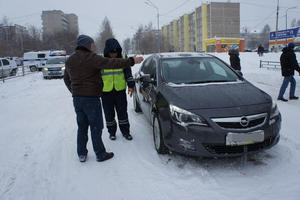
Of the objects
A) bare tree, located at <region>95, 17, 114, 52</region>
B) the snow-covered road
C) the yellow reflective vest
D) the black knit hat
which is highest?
bare tree, located at <region>95, 17, 114, 52</region>

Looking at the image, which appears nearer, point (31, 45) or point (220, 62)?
point (220, 62)

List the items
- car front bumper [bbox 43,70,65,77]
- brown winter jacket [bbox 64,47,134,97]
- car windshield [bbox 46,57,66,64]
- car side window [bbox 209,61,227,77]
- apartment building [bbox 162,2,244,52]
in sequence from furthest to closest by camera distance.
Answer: apartment building [bbox 162,2,244,52]
car windshield [bbox 46,57,66,64]
car front bumper [bbox 43,70,65,77]
car side window [bbox 209,61,227,77]
brown winter jacket [bbox 64,47,134,97]

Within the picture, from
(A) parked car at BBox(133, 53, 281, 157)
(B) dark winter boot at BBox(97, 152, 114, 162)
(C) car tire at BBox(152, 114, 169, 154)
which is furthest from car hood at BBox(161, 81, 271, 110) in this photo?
(B) dark winter boot at BBox(97, 152, 114, 162)

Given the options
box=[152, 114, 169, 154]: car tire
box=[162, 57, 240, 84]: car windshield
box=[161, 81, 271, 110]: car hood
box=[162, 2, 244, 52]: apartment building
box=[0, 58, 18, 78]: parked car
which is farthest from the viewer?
box=[162, 2, 244, 52]: apartment building

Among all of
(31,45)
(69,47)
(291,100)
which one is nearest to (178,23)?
(69,47)

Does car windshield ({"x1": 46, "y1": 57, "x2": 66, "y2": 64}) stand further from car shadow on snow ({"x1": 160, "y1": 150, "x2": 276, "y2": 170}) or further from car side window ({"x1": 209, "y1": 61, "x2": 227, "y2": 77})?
car shadow on snow ({"x1": 160, "y1": 150, "x2": 276, "y2": 170})

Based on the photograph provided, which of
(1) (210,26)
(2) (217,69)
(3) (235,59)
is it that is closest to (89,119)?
(2) (217,69)

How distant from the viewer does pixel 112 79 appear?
4.20m

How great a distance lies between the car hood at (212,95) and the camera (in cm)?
310

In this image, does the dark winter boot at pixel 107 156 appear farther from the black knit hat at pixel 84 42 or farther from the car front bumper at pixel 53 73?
the car front bumper at pixel 53 73

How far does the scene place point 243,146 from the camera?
2969 mm

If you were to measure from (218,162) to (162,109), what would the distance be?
112 cm

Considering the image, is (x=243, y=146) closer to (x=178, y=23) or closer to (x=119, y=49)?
(x=119, y=49)

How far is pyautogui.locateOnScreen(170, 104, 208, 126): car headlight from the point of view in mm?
2971
